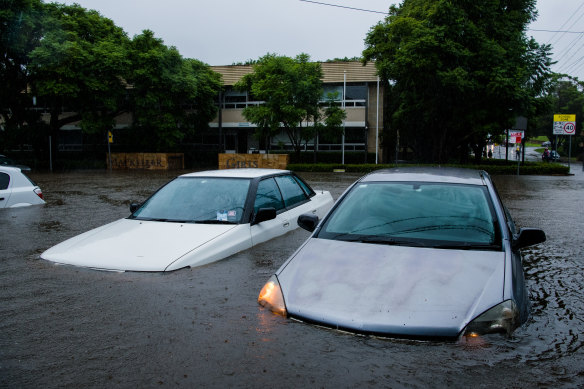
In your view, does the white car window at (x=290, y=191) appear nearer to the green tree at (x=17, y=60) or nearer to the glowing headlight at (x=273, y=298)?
the glowing headlight at (x=273, y=298)

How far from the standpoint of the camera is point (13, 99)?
32.7 meters

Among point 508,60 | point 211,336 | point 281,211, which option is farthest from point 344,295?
point 508,60

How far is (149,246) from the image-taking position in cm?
513

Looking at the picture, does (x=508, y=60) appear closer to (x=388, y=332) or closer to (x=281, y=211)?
(x=281, y=211)

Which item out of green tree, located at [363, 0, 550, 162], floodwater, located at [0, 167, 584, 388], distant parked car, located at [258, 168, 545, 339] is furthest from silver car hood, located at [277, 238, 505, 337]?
green tree, located at [363, 0, 550, 162]

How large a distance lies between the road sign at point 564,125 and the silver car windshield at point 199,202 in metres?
32.0

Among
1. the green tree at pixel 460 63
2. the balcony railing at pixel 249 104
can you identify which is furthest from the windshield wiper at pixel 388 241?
the balcony railing at pixel 249 104

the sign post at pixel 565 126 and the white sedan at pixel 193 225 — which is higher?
the sign post at pixel 565 126

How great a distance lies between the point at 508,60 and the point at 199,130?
23272 mm

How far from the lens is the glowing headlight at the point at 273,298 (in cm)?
335

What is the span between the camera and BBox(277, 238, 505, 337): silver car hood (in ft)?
9.88

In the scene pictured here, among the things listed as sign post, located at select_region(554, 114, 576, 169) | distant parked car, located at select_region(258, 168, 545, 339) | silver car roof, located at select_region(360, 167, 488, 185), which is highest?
sign post, located at select_region(554, 114, 576, 169)

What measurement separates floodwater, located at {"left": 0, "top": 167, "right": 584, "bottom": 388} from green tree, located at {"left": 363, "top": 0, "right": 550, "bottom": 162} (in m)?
23.5

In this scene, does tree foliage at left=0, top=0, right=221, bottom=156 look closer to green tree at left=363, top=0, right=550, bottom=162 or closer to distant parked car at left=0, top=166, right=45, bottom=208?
green tree at left=363, top=0, right=550, bottom=162
